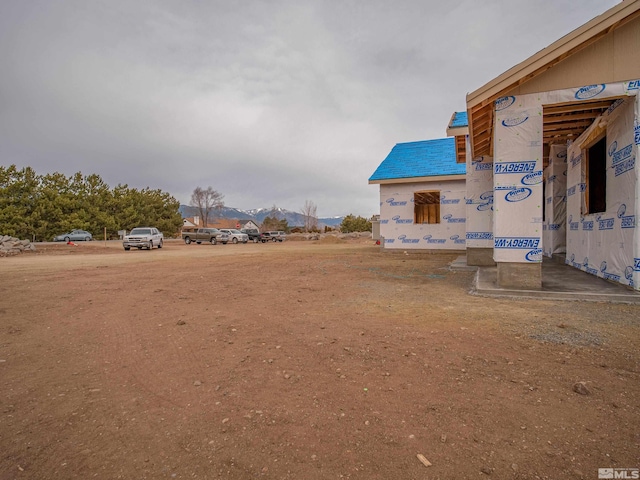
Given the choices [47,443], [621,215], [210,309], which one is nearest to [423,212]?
[621,215]

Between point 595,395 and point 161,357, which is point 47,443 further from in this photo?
point 595,395

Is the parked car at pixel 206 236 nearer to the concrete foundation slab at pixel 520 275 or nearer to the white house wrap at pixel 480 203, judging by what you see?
the white house wrap at pixel 480 203

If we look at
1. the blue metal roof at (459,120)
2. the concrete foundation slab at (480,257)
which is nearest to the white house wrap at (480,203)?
the concrete foundation slab at (480,257)

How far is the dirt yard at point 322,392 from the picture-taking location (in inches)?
85.0

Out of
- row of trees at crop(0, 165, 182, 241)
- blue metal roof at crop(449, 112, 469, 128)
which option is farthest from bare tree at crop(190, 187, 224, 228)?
blue metal roof at crop(449, 112, 469, 128)

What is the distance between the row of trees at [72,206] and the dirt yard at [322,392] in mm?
42148

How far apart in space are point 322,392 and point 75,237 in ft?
156

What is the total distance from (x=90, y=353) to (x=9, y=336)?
172 centimetres

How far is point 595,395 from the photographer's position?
2.83 m

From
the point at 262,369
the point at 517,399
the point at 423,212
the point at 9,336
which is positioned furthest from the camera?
the point at 423,212

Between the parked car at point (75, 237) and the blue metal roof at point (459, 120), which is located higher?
the blue metal roof at point (459, 120)

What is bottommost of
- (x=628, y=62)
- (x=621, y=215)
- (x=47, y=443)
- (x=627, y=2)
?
(x=47, y=443)

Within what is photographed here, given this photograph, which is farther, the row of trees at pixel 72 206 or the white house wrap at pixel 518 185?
the row of trees at pixel 72 206

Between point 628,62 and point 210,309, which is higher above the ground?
point 628,62
